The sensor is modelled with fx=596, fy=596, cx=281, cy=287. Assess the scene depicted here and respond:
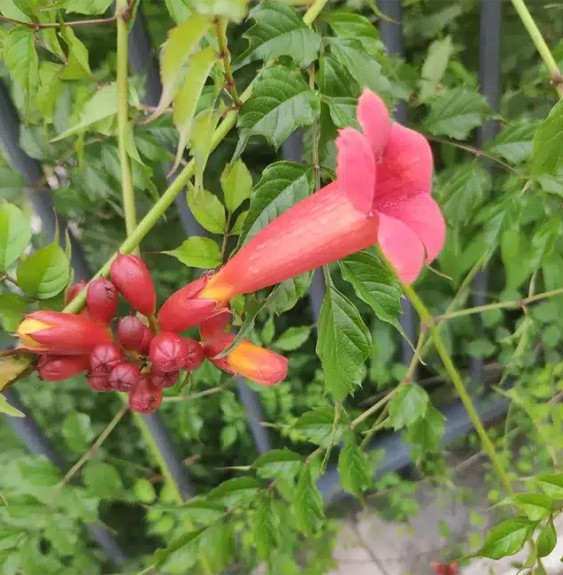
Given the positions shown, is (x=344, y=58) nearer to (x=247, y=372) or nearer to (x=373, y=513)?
(x=247, y=372)

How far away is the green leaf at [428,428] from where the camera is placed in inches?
38.8

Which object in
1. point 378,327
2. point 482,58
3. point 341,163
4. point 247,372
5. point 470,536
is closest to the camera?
point 341,163

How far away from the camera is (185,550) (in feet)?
2.93

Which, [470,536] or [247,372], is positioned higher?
[247,372]

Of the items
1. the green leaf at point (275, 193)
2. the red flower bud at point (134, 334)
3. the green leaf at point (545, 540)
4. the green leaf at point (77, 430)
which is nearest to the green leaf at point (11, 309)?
the red flower bud at point (134, 334)

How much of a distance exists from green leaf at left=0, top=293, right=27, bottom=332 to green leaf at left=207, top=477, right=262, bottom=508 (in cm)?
49

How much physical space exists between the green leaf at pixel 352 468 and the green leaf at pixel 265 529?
128 mm

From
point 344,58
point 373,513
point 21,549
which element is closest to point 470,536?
point 373,513

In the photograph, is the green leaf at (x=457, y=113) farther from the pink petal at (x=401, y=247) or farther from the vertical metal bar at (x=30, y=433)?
the vertical metal bar at (x=30, y=433)

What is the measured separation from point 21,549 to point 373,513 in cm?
106

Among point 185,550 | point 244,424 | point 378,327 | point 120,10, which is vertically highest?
point 120,10

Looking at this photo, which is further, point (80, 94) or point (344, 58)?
point (80, 94)

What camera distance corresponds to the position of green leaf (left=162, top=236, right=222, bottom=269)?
2.26ft

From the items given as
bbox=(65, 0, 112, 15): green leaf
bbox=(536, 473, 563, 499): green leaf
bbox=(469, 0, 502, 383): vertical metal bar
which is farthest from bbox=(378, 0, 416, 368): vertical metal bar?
bbox=(65, 0, 112, 15): green leaf
